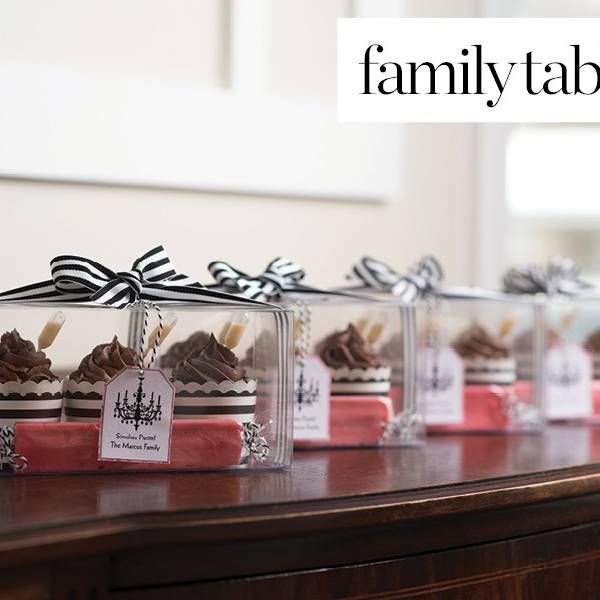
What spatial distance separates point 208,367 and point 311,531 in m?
0.29

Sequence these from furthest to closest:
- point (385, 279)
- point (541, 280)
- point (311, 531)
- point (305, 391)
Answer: point (541, 280) < point (385, 279) < point (305, 391) < point (311, 531)

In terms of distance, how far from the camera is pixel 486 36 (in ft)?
6.26

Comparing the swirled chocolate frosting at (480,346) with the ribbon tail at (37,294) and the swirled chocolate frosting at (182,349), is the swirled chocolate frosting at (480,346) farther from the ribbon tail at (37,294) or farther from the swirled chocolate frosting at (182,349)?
the ribbon tail at (37,294)

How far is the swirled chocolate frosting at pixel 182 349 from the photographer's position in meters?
1.19

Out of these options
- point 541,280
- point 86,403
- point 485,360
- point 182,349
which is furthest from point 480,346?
point 86,403

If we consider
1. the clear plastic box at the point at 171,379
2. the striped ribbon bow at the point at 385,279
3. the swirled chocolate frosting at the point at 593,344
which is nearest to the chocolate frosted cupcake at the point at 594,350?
the swirled chocolate frosting at the point at 593,344

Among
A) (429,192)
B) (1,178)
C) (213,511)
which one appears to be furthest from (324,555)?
(429,192)

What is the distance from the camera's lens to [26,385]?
3.70 ft

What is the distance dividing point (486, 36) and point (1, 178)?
90cm

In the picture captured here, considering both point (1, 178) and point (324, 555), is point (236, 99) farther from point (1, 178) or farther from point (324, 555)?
point (324, 555)

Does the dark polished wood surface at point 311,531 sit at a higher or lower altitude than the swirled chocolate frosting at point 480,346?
lower

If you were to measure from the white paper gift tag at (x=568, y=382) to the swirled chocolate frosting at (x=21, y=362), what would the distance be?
2.79ft

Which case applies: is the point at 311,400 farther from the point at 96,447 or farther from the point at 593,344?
the point at 593,344

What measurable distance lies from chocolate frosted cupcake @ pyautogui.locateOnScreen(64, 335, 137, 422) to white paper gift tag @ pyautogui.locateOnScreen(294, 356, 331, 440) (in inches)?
10.2
